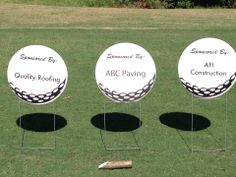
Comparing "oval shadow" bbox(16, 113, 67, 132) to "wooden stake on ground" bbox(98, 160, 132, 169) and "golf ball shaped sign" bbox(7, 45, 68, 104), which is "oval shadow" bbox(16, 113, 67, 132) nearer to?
"golf ball shaped sign" bbox(7, 45, 68, 104)

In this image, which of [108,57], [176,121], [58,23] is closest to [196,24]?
[58,23]

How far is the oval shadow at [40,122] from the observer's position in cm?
845

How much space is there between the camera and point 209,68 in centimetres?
759

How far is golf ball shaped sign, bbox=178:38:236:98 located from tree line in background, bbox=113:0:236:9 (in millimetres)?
19036

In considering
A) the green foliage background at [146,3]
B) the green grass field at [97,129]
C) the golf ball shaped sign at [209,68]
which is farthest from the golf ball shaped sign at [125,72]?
the green foliage background at [146,3]

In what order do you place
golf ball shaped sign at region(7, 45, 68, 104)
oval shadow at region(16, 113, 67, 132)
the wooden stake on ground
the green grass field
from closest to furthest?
the wooden stake on ground
the green grass field
golf ball shaped sign at region(7, 45, 68, 104)
oval shadow at region(16, 113, 67, 132)

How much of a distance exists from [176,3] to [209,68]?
19.9 m

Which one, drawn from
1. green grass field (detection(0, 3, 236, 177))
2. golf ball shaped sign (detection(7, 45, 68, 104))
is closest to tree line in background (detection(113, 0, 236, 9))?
green grass field (detection(0, 3, 236, 177))

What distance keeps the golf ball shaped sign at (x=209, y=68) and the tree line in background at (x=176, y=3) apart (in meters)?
19.0

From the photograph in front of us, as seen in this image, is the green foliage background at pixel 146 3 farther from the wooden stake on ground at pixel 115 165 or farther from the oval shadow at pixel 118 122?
the wooden stake on ground at pixel 115 165

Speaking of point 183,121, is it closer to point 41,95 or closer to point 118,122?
point 118,122

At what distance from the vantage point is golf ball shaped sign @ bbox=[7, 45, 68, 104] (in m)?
7.43

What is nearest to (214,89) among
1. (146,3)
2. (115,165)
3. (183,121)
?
(183,121)

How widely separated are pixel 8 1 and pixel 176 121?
19508 millimetres
